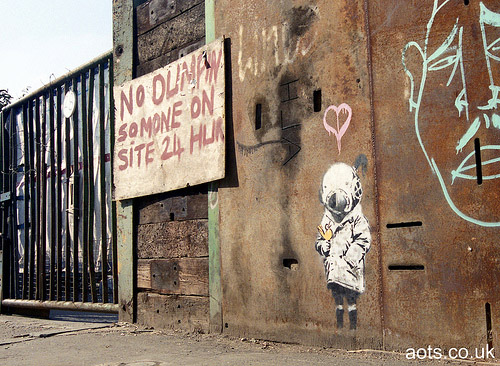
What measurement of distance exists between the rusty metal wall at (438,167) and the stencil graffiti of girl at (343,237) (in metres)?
0.17

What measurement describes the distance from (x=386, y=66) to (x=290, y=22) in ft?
2.82

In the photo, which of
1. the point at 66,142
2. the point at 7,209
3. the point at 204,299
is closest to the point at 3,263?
the point at 7,209

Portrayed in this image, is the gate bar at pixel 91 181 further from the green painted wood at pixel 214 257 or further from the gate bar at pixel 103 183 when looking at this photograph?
Answer: the green painted wood at pixel 214 257

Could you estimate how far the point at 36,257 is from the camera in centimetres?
648

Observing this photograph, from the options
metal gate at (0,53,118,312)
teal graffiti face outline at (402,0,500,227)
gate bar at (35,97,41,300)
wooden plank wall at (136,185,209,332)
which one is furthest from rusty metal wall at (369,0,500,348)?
gate bar at (35,97,41,300)

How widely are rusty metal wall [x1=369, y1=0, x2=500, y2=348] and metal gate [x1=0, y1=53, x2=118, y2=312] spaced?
3.03m

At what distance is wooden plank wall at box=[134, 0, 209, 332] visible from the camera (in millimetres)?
4320

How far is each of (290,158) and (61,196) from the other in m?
3.46

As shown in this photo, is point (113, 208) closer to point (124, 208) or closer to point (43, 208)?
point (124, 208)

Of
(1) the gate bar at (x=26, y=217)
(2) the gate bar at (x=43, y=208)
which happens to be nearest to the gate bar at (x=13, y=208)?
(1) the gate bar at (x=26, y=217)

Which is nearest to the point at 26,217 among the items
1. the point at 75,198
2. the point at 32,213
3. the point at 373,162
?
the point at 32,213

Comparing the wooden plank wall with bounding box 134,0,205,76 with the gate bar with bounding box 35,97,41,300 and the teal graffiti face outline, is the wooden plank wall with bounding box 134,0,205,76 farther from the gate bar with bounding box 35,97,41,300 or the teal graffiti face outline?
the gate bar with bounding box 35,97,41,300

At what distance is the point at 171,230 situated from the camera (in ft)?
15.0

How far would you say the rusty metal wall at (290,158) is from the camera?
3283 mm
